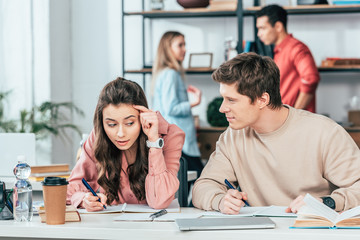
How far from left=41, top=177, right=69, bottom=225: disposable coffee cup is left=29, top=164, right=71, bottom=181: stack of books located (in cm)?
100

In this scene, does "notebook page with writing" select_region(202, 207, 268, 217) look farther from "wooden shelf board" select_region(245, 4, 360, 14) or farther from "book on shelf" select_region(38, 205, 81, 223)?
"wooden shelf board" select_region(245, 4, 360, 14)

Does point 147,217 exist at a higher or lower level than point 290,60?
lower

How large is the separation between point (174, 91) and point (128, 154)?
1.90 m

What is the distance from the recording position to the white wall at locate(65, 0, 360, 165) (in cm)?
466

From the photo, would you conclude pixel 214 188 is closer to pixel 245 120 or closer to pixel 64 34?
pixel 245 120

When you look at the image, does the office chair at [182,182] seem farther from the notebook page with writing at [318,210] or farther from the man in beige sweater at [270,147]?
the notebook page with writing at [318,210]

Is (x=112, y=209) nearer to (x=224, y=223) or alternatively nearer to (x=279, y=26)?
(x=224, y=223)

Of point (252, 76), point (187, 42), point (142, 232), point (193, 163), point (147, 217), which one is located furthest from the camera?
point (187, 42)

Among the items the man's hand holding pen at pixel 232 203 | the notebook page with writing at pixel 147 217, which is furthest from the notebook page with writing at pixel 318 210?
the notebook page with writing at pixel 147 217

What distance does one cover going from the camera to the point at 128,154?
6.84ft

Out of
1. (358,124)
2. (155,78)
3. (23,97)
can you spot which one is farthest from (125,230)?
(358,124)

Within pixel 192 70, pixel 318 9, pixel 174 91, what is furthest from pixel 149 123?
pixel 318 9

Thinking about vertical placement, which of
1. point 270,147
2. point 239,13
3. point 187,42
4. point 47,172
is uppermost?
point 239,13

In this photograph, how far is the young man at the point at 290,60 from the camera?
13.1 feet
